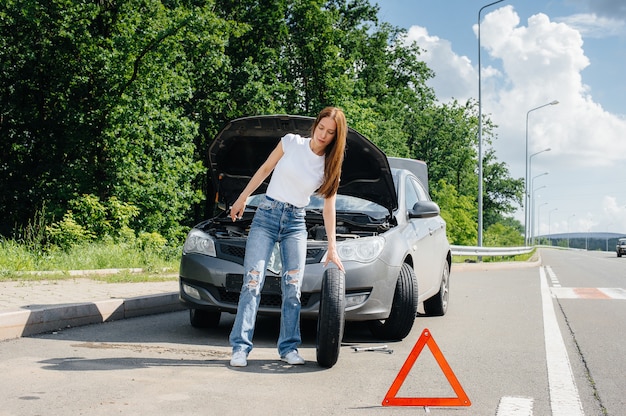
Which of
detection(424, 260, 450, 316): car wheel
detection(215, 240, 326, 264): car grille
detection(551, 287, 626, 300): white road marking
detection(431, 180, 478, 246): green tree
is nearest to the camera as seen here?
detection(215, 240, 326, 264): car grille

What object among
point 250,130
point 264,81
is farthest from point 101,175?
point 250,130

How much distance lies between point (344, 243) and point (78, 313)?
277cm

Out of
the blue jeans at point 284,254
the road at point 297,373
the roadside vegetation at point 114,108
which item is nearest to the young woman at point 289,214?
the blue jeans at point 284,254

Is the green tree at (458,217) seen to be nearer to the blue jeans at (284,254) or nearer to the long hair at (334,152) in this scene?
the blue jeans at (284,254)

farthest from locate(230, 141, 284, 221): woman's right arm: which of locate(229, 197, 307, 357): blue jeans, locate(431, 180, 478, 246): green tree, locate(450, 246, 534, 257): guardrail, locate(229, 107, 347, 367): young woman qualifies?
locate(431, 180, 478, 246): green tree

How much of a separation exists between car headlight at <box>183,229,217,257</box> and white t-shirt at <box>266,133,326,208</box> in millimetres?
1410

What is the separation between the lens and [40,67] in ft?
75.7

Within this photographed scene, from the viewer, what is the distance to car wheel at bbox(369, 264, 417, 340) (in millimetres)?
6559

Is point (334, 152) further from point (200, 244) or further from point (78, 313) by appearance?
point (78, 313)

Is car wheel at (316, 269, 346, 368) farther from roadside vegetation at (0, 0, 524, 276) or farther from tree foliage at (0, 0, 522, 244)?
tree foliage at (0, 0, 522, 244)

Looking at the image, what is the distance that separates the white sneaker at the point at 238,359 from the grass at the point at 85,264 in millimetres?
5555

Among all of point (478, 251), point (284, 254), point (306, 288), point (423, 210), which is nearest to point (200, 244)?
point (306, 288)

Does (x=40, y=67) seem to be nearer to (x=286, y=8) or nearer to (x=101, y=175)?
(x=101, y=175)

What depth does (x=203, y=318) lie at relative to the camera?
23.3 feet
